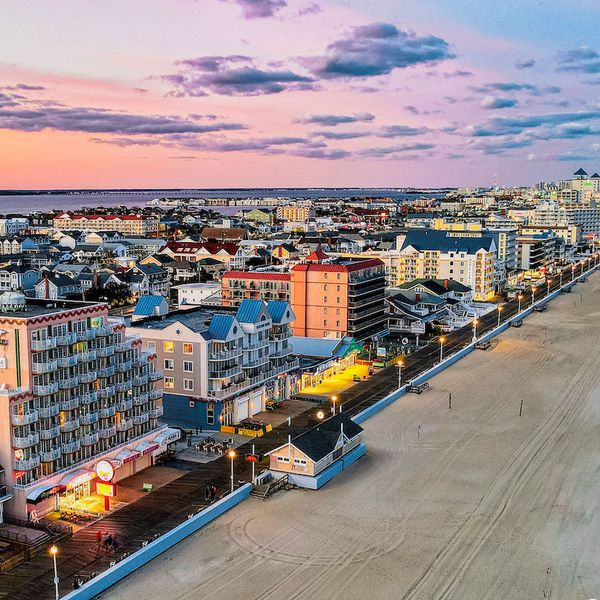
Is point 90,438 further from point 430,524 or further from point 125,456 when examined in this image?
point 430,524

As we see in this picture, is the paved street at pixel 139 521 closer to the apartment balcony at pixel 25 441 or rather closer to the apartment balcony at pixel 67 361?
the apartment balcony at pixel 25 441

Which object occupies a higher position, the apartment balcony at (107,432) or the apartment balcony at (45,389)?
the apartment balcony at (45,389)

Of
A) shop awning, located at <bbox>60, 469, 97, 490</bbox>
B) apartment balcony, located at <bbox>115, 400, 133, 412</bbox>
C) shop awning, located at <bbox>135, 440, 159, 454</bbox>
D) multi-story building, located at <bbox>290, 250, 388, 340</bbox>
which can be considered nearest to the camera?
shop awning, located at <bbox>60, 469, 97, 490</bbox>

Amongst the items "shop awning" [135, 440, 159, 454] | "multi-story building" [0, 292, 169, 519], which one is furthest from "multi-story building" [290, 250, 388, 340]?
"shop awning" [135, 440, 159, 454]

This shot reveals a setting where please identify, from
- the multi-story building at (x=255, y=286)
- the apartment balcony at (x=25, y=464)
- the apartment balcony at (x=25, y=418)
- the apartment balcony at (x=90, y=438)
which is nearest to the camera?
the apartment balcony at (x=25, y=418)

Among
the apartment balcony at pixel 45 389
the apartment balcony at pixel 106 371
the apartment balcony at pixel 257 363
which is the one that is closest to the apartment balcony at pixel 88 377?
the apartment balcony at pixel 106 371

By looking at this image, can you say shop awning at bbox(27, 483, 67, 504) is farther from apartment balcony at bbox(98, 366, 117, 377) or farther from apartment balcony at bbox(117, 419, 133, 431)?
apartment balcony at bbox(98, 366, 117, 377)

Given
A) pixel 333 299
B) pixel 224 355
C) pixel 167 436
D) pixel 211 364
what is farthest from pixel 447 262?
pixel 167 436
